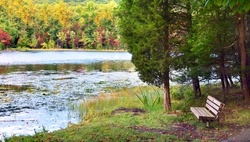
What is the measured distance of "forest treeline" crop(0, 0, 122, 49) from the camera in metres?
85.6

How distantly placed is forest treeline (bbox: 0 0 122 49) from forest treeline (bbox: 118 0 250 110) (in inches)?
2818

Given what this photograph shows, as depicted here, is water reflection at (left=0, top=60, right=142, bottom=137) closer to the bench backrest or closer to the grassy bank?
the grassy bank

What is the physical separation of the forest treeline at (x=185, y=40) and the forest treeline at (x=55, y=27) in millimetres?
71587

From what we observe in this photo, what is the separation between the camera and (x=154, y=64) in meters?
11.0

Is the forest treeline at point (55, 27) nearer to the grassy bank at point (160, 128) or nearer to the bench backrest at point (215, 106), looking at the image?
the grassy bank at point (160, 128)

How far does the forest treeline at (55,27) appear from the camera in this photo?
281 ft

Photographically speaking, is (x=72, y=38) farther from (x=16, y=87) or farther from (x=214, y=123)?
(x=214, y=123)

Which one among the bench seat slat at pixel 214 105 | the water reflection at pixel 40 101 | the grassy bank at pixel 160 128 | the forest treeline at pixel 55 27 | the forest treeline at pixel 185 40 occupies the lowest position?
the water reflection at pixel 40 101

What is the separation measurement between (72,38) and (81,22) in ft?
37.2

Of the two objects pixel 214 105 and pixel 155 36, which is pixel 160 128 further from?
pixel 155 36

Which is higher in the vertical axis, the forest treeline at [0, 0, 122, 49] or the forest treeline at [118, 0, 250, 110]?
the forest treeline at [0, 0, 122, 49]

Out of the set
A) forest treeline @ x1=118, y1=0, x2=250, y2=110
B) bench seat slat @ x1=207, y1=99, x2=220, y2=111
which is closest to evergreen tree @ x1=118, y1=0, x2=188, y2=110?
forest treeline @ x1=118, y1=0, x2=250, y2=110

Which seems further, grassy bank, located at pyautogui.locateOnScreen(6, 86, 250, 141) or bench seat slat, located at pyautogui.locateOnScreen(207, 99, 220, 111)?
bench seat slat, located at pyautogui.locateOnScreen(207, 99, 220, 111)

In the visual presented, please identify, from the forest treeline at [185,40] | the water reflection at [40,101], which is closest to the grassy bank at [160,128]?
the forest treeline at [185,40]
